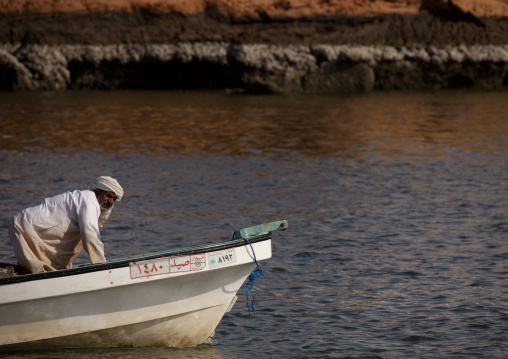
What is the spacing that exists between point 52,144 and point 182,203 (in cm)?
642

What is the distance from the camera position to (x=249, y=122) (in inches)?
855

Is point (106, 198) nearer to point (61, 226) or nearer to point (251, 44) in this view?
point (61, 226)

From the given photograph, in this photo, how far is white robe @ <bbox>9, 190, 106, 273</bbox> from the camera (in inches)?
251

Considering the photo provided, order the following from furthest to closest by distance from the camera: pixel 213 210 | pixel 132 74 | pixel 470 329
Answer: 1. pixel 132 74
2. pixel 213 210
3. pixel 470 329

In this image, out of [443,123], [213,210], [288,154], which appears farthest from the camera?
[443,123]

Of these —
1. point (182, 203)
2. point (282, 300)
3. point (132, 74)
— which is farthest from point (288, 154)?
point (132, 74)

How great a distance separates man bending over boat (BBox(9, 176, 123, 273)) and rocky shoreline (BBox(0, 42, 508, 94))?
21.6 meters

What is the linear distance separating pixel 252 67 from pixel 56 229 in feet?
72.4

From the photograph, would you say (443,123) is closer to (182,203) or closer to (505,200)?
(505,200)

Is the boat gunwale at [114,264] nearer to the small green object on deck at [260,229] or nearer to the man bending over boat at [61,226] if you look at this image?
the small green object on deck at [260,229]

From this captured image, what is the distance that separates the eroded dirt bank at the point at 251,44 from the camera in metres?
28.0

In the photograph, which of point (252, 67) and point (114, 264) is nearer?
point (114, 264)

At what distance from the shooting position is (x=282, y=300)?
8.28m

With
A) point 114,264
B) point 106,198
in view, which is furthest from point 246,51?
point 114,264
